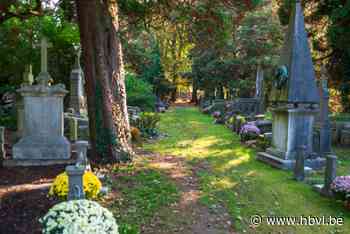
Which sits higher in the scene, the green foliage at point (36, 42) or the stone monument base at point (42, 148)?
the green foliage at point (36, 42)

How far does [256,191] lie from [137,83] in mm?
17572

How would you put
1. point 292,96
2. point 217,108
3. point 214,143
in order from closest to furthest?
1. point 292,96
2. point 214,143
3. point 217,108

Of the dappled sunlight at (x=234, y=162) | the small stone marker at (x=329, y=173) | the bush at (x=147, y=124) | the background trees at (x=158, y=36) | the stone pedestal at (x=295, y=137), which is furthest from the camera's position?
the bush at (x=147, y=124)

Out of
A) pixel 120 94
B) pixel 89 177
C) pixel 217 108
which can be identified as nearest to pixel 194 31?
pixel 120 94

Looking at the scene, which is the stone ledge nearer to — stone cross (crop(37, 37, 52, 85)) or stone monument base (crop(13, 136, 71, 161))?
stone monument base (crop(13, 136, 71, 161))

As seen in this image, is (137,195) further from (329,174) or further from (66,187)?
(329,174)

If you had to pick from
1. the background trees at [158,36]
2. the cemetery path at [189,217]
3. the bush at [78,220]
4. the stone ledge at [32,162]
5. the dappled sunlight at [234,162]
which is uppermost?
the background trees at [158,36]

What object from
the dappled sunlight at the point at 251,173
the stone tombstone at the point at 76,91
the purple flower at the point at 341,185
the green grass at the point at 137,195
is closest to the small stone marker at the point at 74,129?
the stone tombstone at the point at 76,91

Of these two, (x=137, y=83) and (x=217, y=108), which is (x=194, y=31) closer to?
(x=137, y=83)

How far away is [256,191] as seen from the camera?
6.98m

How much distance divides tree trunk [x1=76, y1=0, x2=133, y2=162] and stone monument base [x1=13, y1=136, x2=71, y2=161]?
117cm

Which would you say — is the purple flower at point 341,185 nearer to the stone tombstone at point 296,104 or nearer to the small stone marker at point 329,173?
the small stone marker at point 329,173

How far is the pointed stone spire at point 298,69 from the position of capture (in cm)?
923

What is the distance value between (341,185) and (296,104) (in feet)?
11.7
